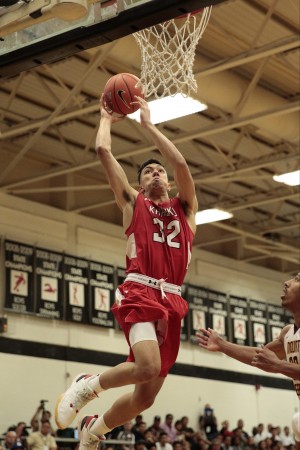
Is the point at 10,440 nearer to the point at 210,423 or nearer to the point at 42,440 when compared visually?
the point at 42,440

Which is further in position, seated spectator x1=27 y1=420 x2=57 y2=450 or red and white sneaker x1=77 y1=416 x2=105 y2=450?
seated spectator x1=27 y1=420 x2=57 y2=450

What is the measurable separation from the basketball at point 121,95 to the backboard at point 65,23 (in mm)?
387

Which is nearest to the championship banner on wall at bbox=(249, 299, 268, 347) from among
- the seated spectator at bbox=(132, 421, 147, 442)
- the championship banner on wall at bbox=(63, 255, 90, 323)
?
the seated spectator at bbox=(132, 421, 147, 442)

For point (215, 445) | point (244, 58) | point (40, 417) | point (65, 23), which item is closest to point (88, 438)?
point (65, 23)

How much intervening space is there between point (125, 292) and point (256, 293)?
22.6 metres

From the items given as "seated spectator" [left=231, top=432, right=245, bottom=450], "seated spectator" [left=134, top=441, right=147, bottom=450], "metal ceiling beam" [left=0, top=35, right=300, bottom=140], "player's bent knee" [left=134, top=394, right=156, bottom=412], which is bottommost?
→ "player's bent knee" [left=134, top=394, right=156, bottom=412]

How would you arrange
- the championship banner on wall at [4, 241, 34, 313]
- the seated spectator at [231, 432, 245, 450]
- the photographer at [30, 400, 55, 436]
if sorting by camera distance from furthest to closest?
the seated spectator at [231, 432, 245, 450] < the championship banner on wall at [4, 241, 34, 313] < the photographer at [30, 400, 55, 436]

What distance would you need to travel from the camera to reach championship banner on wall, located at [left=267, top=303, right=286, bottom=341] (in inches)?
1133

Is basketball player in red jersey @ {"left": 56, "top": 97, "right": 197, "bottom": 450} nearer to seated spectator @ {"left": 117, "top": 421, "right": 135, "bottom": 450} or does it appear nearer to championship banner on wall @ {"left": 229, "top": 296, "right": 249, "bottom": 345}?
seated spectator @ {"left": 117, "top": 421, "right": 135, "bottom": 450}

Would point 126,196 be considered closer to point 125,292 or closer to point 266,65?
point 125,292

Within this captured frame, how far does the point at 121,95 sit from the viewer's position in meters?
7.35

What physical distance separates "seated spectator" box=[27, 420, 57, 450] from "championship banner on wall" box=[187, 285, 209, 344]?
25.8 ft

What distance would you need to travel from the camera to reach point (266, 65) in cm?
1820

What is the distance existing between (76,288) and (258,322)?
8.51 m
